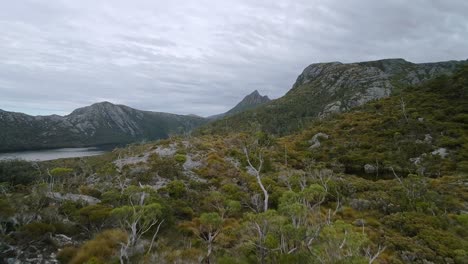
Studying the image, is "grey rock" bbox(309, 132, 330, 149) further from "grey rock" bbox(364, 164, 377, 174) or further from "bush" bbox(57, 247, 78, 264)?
"bush" bbox(57, 247, 78, 264)

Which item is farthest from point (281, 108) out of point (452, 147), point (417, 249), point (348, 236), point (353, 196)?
point (348, 236)

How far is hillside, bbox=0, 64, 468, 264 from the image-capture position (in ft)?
53.3

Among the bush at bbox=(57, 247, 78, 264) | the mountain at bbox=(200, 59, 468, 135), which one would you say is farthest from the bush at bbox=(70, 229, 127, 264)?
the mountain at bbox=(200, 59, 468, 135)

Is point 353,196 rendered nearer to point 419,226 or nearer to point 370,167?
point 419,226

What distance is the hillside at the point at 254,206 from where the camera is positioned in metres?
16.2

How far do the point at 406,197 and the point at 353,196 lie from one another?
5.87m

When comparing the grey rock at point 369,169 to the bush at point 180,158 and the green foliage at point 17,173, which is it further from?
the green foliage at point 17,173

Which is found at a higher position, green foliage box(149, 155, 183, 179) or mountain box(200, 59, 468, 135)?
mountain box(200, 59, 468, 135)

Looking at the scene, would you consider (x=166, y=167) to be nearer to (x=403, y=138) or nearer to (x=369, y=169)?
(x=369, y=169)

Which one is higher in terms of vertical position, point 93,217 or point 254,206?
point 93,217

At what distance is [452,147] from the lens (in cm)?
6012

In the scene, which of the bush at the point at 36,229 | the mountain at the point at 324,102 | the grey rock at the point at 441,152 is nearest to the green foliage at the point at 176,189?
the bush at the point at 36,229

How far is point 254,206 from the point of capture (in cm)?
2966

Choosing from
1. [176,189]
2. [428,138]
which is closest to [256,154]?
[176,189]
